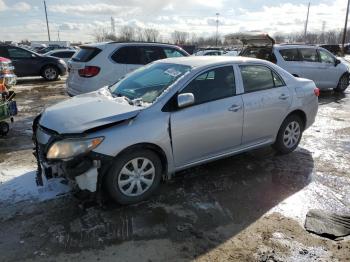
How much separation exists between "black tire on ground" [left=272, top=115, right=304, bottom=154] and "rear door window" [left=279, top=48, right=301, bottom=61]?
595cm

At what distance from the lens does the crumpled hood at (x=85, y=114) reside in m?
3.89

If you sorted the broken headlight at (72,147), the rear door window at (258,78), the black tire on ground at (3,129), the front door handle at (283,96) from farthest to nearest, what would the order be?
the black tire on ground at (3,129) → the front door handle at (283,96) → the rear door window at (258,78) → the broken headlight at (72,147)

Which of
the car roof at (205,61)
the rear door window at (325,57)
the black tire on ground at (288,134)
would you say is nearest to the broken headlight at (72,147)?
the car roof at (205,61)

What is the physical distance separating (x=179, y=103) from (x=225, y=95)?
854mm

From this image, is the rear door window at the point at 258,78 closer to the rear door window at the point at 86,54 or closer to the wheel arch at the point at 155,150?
the wheel arch at the point at 155,150

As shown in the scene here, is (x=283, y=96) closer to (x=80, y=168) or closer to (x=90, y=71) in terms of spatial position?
(x=80, y=168)

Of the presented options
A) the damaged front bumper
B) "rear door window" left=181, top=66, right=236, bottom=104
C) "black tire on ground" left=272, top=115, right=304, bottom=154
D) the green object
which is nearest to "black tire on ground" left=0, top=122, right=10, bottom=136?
the green object

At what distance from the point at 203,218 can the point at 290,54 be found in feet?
29.3

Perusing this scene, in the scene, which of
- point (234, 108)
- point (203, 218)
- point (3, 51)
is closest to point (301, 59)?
point (234, 108)

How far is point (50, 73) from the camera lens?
54.4 feet

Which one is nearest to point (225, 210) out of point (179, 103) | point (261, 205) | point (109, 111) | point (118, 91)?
point (261, 205)

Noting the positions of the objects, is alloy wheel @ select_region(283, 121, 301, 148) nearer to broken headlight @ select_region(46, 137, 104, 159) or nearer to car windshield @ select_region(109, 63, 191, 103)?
car windshield @ select_region(109, 63, 191, 103)

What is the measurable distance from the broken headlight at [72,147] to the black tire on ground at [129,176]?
316 millimetres

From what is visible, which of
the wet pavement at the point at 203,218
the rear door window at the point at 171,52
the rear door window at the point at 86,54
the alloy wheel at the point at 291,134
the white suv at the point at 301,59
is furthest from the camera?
the white suv at the point at 301,59
